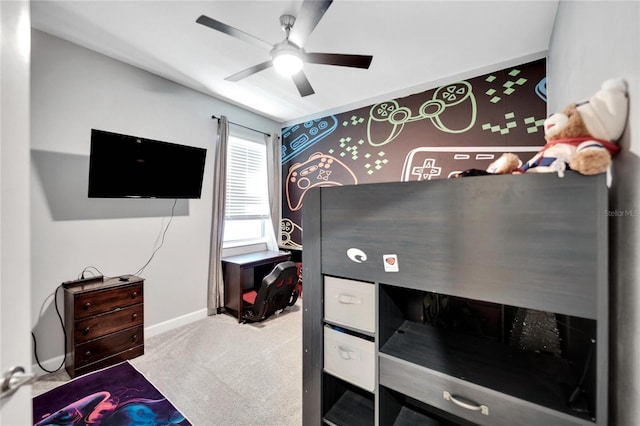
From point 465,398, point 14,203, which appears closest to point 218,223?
point 14,203

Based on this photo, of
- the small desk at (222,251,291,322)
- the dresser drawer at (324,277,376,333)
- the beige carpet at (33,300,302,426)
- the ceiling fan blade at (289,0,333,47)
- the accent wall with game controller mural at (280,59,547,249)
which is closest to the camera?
the dresser drawer at (324,277,376,333)

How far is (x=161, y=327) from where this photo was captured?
2.97 meters

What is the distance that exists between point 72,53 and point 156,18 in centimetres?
99

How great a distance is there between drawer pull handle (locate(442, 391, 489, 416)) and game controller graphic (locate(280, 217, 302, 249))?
3.50 metres

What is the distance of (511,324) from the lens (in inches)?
A: 51.8

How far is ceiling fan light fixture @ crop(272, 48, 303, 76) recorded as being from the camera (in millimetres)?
2032

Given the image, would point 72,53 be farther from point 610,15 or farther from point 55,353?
point 610,15

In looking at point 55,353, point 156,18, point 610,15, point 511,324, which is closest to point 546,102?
point 610,15

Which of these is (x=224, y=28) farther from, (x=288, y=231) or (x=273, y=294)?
(x=288, y=231)

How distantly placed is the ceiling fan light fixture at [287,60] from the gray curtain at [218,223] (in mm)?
1630

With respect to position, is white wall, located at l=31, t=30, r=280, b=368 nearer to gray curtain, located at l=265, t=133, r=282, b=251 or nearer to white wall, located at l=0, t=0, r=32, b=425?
gray curtain, located at l=265, t=133, r=282, b=251

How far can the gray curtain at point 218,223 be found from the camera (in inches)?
135

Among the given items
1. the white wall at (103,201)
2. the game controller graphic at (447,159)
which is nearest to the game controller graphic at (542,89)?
the game controller graphic at (447,159)

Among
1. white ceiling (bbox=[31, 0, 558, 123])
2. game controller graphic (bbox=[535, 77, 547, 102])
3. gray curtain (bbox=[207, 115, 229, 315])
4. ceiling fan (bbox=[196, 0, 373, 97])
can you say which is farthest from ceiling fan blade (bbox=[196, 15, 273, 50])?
game controller graphic (bbox=[535, 77, 547, 102])
